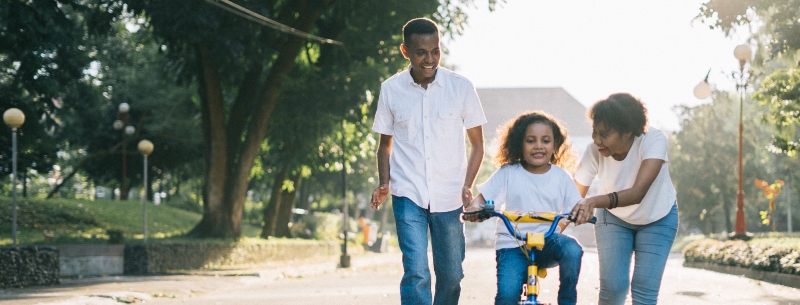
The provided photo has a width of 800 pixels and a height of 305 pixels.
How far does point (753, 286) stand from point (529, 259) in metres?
12.3

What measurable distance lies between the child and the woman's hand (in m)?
0.20

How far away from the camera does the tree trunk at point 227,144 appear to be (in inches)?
947

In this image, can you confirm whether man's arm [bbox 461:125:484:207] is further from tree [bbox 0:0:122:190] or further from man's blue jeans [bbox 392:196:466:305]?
tree [bbox 0:0:122:190]

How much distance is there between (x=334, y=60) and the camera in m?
25.7

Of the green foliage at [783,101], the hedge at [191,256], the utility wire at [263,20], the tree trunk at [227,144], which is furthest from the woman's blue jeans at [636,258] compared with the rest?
the tree trunk at [227,144]

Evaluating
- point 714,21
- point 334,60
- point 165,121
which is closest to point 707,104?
point 165,121

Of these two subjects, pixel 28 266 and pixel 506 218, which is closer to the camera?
pixel 506 218

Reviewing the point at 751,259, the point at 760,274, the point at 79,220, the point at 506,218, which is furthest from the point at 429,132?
the point at 79,220

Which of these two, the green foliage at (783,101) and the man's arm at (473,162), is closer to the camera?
the man's arm at (473,162)

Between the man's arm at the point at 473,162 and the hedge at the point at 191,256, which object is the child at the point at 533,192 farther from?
the hedge at the point at 191,256

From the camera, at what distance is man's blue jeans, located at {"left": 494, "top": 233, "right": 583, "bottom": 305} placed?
17.5 ft

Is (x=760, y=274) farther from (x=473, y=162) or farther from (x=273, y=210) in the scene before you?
(x=273, y=210)

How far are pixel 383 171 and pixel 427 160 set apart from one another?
0.97 ft

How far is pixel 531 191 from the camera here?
5.65 meters
